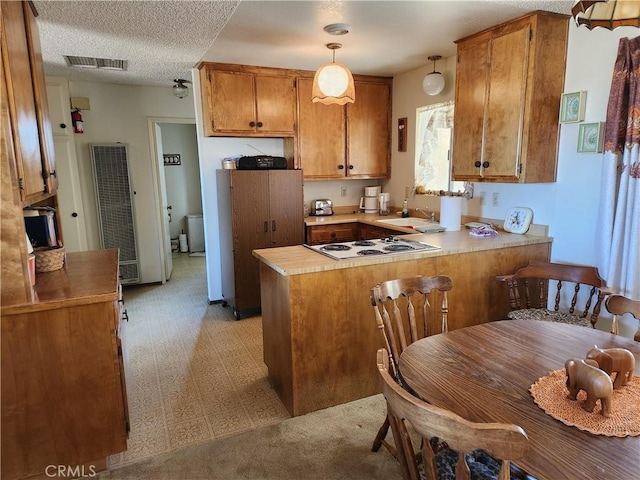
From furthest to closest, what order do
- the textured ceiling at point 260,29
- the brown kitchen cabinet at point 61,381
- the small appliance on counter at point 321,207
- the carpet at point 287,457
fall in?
the small appliance on counter at point 321,207, the textured ceiling at point 260,29, the carpet at point 287,457, the brown kitchen cabinet at point 61,381

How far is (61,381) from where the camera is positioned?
177 centimetres

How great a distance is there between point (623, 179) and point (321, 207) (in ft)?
9.34

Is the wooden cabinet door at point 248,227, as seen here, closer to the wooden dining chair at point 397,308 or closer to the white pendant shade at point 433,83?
the white pendant shade at point 433,83

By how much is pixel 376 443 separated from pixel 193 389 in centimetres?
132

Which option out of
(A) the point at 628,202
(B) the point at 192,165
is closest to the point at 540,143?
(A) the point at 628,202

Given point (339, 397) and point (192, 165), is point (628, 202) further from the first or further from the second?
point (192, 165)

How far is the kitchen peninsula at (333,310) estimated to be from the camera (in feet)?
7.45

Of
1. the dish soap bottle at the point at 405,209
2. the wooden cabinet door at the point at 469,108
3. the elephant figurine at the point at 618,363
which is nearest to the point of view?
the elephant figurine at the point at 618,363

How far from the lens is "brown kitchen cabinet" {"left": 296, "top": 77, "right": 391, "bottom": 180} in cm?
424

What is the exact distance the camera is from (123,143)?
15.6ft

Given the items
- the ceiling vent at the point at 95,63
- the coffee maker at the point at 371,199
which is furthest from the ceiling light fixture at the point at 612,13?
the ceiling vent at the point at 95,63

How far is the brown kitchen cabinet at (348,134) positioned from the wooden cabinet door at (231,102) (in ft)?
1.75

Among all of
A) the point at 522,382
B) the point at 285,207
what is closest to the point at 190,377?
the point at 285,207

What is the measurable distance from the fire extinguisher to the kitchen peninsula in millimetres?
3343
